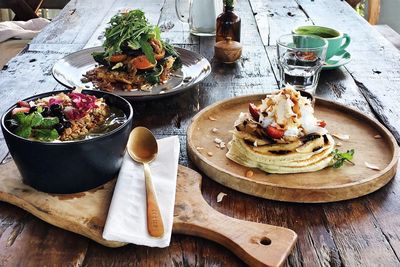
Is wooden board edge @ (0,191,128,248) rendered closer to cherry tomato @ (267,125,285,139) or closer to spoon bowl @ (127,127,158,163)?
spoon bowl @ (127,127,158,163)

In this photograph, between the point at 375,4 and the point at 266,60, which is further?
the point at 375,4

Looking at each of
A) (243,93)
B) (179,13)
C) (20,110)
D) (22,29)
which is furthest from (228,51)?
(22,29)

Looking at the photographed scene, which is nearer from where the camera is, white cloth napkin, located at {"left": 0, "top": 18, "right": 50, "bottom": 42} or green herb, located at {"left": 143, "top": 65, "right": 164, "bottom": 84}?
green herb, located at {"left": 143, "top": 65, "right": 164, "bottom": 84}

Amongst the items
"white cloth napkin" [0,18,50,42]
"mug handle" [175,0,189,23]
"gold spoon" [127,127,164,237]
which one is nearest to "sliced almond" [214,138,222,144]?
"gold spoon" [127,127,164,237]

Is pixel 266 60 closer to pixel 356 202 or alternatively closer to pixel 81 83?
pixel 81 83

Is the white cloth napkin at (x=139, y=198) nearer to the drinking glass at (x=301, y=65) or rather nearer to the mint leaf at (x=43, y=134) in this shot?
the mint leaf at (x=43, y=134)

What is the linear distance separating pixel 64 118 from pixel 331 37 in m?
0.93

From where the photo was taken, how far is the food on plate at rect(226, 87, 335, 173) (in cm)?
90

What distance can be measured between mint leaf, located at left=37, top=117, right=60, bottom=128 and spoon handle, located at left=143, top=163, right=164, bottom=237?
0.17m

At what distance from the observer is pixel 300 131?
3.04 feet

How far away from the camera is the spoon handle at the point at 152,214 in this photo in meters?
0.74

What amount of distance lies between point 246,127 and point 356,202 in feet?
0.76

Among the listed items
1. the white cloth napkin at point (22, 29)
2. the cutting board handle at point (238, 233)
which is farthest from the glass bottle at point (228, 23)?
the white cloth napkin at point (22, 29)

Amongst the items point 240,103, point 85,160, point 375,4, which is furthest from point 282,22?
point 85,160
